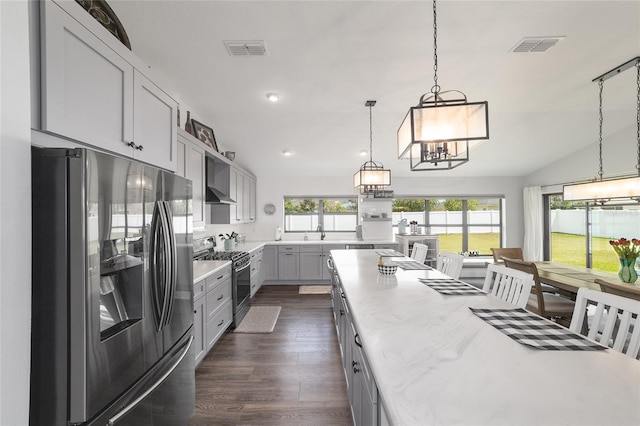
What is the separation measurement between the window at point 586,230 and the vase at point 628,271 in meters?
2.23

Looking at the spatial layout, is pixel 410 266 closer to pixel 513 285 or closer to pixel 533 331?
pixel 513 285

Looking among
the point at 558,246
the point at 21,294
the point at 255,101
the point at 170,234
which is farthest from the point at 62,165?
the point at 558,246

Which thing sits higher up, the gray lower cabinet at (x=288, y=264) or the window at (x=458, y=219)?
the window at (x=458, y=219)

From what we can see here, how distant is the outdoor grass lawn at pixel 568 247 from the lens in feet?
16.1

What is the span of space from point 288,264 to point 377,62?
14.1 feet

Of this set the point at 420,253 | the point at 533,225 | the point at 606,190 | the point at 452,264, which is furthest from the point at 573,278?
the point at 533,225

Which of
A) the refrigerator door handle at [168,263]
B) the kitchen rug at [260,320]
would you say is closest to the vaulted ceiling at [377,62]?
the refrigerator door handle at [168,263]

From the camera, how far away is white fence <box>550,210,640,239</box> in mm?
4461

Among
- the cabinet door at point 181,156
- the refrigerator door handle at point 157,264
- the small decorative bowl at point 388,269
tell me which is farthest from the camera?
the cabinet door at point 181,156

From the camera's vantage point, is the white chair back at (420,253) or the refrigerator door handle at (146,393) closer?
the refrigerator door handle at (146,393)

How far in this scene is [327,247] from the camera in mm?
6109

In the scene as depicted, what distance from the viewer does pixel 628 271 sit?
282 cm

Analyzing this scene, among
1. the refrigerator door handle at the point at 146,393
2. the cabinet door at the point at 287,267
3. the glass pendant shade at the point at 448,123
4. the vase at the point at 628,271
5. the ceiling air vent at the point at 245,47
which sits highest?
the ceiling air vent at the point at 245,47

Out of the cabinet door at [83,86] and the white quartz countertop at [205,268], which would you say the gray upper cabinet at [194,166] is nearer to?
the white quartz countertop at [205,268]
